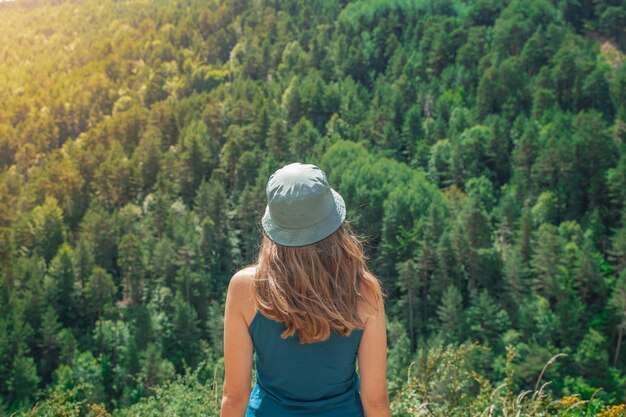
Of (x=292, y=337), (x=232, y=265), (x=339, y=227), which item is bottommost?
(x=232, y=265)

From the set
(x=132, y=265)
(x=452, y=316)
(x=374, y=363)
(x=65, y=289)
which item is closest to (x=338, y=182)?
(x=452, y=316)

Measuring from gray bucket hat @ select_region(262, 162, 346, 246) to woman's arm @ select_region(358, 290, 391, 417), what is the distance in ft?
2.10

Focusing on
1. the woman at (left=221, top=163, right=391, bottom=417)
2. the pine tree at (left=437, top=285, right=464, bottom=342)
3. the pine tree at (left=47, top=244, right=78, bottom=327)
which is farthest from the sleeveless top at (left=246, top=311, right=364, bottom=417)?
the pine tree at (left=47, top=244, right=78, bottom=327)

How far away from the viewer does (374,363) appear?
459 cm

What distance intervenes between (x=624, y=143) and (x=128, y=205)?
226 feet

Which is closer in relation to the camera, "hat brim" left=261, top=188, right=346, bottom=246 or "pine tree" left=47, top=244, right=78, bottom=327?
"hat brim" left=261, top=188, right=346, bottom=246

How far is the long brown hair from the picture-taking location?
4.35 metres

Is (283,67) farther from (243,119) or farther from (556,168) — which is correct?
(556,168)

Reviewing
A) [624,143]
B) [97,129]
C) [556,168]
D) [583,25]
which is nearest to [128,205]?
[97,129]

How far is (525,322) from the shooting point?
62.6 meters

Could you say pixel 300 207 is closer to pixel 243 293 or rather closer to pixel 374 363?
pixel 243 293

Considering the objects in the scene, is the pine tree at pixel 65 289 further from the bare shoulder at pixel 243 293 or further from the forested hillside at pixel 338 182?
the bare shoulder at pixel 243 293

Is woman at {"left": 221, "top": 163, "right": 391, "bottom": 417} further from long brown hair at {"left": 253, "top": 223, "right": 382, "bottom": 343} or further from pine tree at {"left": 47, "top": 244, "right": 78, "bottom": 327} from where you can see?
pine tree at {"left": 47, "top": 244, "right": 78, "bottom": 327}

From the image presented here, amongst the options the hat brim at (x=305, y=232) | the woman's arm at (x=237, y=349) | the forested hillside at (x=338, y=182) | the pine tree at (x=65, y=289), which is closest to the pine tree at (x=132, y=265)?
the forested hillside at (x=338, y=182)
